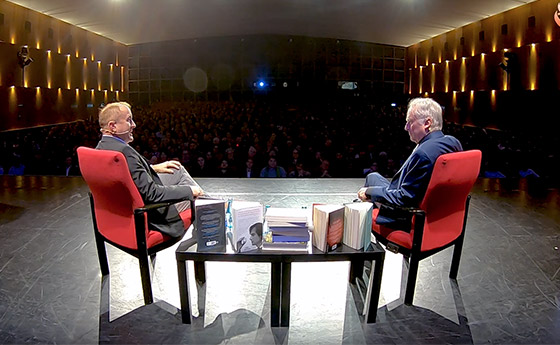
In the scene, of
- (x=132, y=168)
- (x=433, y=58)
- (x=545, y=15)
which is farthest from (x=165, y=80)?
(x=132, y=168)

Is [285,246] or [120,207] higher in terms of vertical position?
[120,207]

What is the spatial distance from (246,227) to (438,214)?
0.90 m

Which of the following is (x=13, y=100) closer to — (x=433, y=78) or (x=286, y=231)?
(x=286, y=231)

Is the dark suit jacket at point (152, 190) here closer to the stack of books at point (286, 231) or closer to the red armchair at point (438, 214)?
the stack of books at point (286, 231)

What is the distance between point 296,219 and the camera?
1890 mm

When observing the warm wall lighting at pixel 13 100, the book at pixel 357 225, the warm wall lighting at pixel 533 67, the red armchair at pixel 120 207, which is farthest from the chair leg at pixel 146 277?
the warm wall lighting at pixel 13 100

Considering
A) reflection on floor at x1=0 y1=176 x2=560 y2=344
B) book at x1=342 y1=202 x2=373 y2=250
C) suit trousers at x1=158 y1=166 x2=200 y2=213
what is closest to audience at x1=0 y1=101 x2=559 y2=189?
reflection on floor at x1=0 y1=176 x2=560 y2=344

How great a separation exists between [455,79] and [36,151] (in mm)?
9960

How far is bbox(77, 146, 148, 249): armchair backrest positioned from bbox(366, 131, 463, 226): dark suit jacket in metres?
1.14

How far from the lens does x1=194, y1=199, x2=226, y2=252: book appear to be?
1.87 metres

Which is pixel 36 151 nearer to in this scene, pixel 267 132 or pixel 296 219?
pixel 267 132

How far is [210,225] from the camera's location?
74.4 inches

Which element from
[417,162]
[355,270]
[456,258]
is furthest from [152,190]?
[456,258]

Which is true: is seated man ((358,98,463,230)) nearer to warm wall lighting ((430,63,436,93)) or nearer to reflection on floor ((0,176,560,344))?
reflection on floor ((0,176,560,344))
